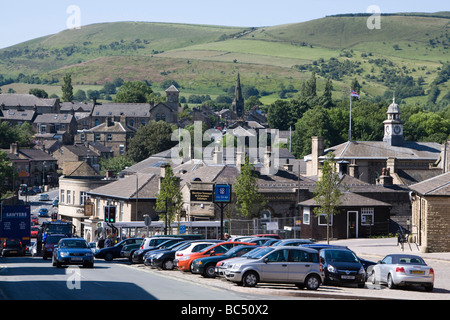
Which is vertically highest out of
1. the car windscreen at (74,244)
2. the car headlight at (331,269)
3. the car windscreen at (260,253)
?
the car windscreen at (260,253)

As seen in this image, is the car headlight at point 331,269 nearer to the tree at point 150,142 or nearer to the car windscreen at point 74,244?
the car windscreen at point 74,244

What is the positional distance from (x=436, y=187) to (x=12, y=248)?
3121 cm

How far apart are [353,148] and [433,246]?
1970 inches

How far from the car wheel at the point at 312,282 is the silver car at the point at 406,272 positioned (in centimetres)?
388

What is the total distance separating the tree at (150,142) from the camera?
16888 centimetres

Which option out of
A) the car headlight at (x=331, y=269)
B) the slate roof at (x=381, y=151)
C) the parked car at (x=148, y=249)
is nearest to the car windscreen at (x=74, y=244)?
the parked car at (x=148, y=249)

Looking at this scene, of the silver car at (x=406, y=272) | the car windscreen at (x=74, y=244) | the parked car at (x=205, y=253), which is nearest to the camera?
the silver car at (x=406, y=272)

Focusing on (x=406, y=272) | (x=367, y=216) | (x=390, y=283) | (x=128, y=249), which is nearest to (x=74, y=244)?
(x=128, y=249)

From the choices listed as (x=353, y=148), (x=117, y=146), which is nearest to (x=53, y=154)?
(x=117, y=146)

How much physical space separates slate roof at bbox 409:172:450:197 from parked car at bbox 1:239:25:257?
29.5m

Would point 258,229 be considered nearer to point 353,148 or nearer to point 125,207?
point 125,207

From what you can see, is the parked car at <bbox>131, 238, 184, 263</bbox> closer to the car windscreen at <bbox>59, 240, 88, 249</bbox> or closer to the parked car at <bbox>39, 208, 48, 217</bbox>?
the car windscreen at <bbox>59, 240, 88, 249</bbox>

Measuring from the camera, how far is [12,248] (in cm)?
5928
